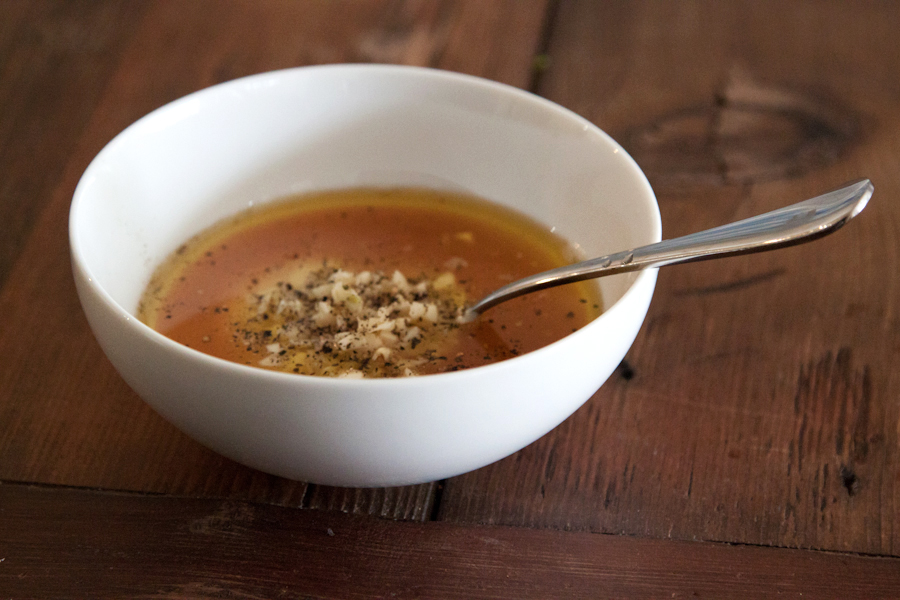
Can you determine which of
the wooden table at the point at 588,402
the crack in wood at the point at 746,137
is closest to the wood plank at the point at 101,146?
the wooden table at the point at 588,402

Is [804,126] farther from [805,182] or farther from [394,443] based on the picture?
[394,443]

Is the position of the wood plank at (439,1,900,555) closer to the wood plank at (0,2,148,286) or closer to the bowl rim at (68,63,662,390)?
the bowl rim at (68,63,662,390)

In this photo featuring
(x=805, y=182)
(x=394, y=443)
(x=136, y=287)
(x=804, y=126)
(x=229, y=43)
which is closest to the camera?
(x=394, y=443)

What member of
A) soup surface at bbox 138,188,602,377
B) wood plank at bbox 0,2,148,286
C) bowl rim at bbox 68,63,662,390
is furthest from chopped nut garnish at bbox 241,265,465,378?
wood plank at bbox 0,2,148,286

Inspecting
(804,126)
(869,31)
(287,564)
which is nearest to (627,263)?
(287,564)

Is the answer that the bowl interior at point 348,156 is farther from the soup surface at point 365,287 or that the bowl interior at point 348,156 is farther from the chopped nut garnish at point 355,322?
the chopped nut garnish at point 355,322

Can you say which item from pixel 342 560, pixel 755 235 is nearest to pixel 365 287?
pixel 342 560

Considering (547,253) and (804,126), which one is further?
(804,126)

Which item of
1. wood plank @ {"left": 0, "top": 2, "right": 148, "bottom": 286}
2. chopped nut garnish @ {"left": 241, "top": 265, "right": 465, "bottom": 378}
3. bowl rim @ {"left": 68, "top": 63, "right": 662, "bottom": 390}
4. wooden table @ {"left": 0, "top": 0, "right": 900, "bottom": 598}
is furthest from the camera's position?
wood plank @ {"left": 0, "top": 2, "right": 148, "bottom": 286}
